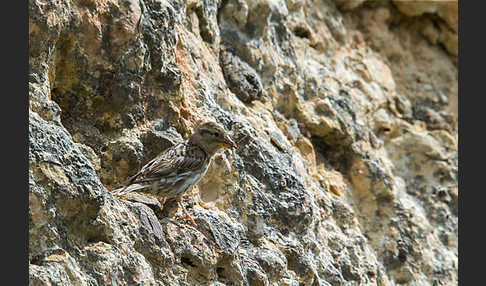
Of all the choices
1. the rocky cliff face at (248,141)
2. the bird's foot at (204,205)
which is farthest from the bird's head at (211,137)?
the bird's foot at (204,205)

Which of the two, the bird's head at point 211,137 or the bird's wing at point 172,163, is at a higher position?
the bird's head at point 211,137

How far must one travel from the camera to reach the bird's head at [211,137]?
7.49m

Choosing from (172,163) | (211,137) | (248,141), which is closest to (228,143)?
(211,137)

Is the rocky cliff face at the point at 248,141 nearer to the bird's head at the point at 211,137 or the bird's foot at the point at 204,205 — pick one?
the bird's foot at the point at 204,205

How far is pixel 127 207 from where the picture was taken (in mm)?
6629

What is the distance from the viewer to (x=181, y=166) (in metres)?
7.24

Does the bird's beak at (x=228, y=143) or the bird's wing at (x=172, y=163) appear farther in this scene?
the bird's beak at (x=228, y=143)

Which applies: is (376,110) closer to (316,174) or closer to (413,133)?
(413,133)

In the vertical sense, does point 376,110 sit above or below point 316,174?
above

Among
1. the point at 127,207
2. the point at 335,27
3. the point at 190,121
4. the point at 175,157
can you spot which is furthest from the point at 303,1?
the point at 127,207

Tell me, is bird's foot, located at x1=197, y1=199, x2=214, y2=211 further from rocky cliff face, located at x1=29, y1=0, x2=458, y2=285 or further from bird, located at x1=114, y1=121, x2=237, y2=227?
bird, located at x1=114, y1=121, x2=237, y2=227

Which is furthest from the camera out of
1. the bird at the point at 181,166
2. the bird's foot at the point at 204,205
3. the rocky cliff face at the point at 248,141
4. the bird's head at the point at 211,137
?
the bird's foot at the point at 204,205

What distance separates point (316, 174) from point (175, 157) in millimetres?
2607

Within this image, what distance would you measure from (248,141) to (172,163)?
1163mm
